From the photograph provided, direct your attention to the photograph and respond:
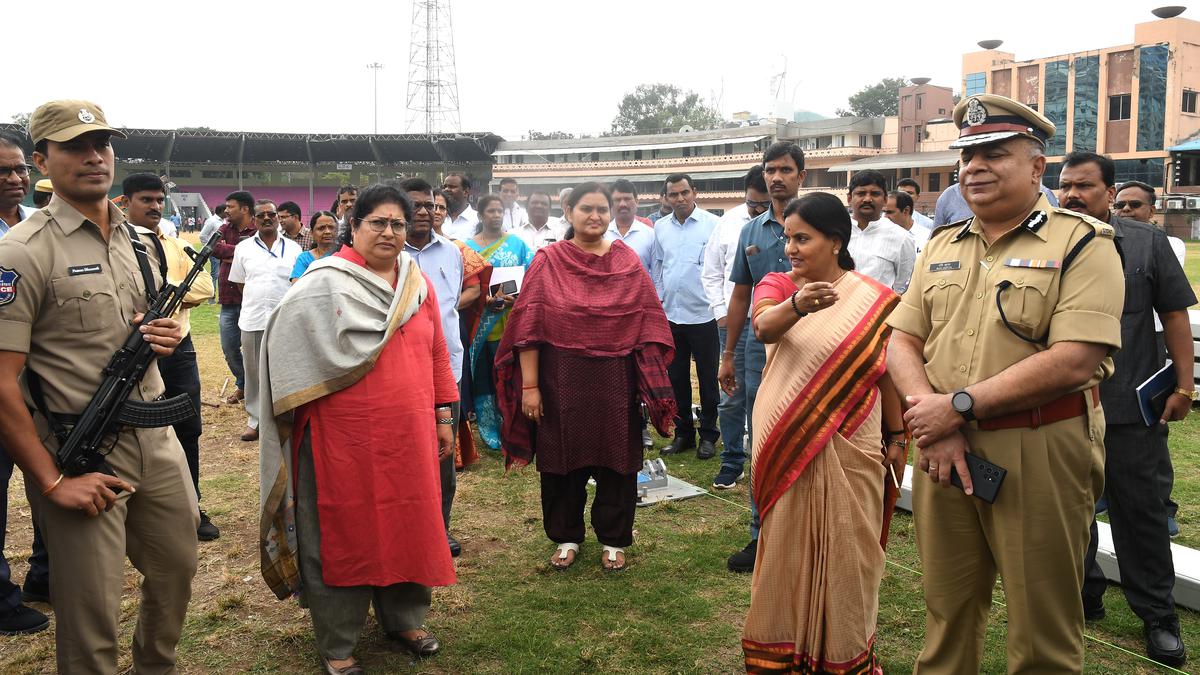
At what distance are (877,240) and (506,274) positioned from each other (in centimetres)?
271

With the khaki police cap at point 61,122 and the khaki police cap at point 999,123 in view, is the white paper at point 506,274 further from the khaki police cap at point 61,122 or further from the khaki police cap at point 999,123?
the khaki police cap at point 999,123

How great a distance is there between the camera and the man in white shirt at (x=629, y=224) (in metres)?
7.16

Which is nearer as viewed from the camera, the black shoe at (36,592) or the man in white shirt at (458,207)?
the black shoe at (36,592)

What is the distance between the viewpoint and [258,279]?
657cm

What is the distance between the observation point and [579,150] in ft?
161

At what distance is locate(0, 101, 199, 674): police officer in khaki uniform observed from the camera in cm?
250

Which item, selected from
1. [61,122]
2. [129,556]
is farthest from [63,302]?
[129,556]

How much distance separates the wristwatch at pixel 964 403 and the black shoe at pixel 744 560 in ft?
6.39

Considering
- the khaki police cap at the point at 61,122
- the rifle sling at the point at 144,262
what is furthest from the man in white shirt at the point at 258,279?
the khaki police cap at the point at 61,122

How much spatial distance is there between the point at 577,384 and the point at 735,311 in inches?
35.5

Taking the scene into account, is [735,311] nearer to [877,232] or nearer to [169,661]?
[877,232]

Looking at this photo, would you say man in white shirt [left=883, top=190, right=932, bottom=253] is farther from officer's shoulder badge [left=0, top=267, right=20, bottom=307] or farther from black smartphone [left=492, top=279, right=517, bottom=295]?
officer's shoulder badge [left=0, top=267, right=20, bottom=307]

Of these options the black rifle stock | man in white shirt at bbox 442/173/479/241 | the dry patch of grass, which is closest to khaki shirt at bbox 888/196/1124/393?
the dry patch of grass

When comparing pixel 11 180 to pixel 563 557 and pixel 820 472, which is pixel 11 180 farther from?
pixel 820 472
